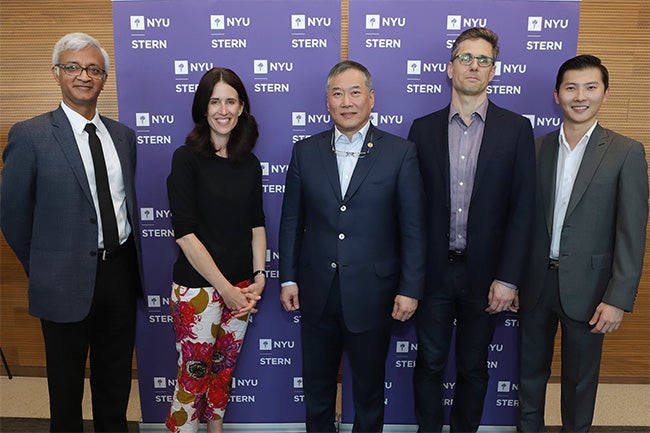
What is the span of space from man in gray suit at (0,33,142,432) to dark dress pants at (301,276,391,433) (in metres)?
0.89

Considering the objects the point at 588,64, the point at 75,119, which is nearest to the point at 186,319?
the point at 75,119

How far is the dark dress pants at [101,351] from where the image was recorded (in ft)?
6.45

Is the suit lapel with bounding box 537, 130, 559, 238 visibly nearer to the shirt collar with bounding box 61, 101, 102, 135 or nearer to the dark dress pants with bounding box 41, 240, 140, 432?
the dark dress pants with bounding box 41, 240, 140, 432

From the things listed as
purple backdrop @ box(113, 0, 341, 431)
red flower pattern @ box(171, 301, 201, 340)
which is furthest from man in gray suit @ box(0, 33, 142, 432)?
purple backdrop @ box(113, 0, 341, 431)

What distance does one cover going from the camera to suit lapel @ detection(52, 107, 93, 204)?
1.88 metres

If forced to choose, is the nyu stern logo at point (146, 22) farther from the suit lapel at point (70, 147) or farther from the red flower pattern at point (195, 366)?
the red flower pattern at point (195, 366)

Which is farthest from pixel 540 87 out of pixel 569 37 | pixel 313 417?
pixel 313 417

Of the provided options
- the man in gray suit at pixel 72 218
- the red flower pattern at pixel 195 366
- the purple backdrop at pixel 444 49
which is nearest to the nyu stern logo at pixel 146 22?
the man in gray suit at pixel 72 218

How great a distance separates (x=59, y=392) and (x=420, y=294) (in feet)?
5.30

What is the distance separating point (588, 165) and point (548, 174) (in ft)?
0.55

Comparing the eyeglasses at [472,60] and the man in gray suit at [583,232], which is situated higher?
the eyeglasses at [472,60]

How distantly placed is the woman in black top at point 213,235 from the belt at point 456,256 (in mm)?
886

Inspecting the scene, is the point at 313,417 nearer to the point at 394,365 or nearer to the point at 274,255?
the point at 394,365

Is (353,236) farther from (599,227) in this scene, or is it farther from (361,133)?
(599,227)
